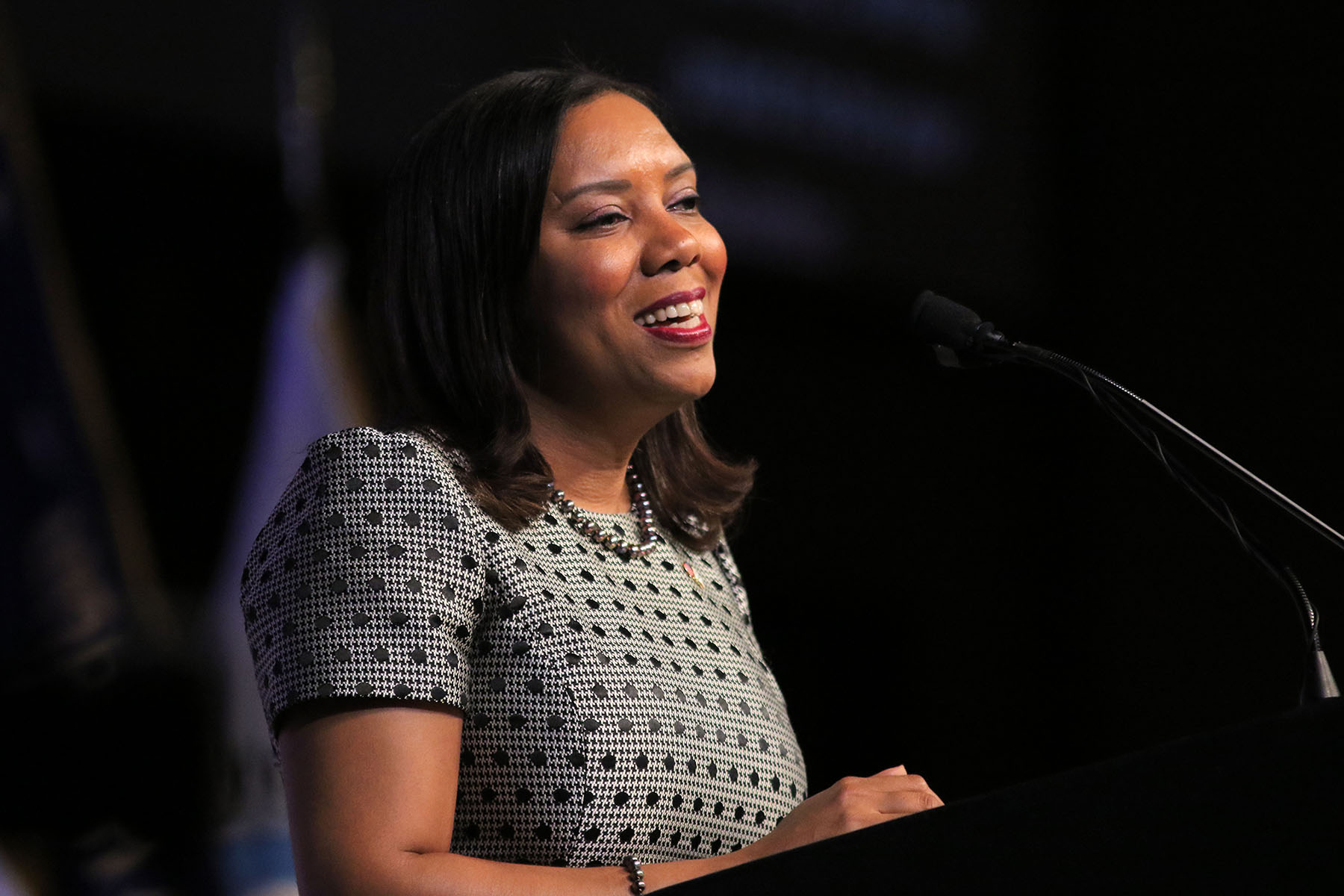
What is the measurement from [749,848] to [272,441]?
4.09ft

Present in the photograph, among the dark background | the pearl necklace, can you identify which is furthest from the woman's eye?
the dark background

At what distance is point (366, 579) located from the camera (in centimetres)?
129

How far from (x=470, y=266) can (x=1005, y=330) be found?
1984 millimetres

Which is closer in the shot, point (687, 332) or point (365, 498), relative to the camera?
point (365, 498)

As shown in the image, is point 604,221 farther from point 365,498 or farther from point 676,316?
point 365,498

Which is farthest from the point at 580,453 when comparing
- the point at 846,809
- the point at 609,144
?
the point at 846,809

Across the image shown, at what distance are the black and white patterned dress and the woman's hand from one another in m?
0.16

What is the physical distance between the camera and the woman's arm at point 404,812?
1.20m

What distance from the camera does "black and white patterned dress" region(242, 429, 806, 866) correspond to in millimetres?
1281

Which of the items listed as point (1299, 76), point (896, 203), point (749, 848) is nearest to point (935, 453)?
point (896, 203)

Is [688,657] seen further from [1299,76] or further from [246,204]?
[1299,76]

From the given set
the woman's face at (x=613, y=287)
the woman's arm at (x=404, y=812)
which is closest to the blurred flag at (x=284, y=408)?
the woman's face at (x=613, y=287)

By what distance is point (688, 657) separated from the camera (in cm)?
152

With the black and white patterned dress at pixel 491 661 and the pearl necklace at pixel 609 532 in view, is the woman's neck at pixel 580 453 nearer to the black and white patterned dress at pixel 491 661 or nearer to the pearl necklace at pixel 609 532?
the pearl necklace at pixel 609 532
